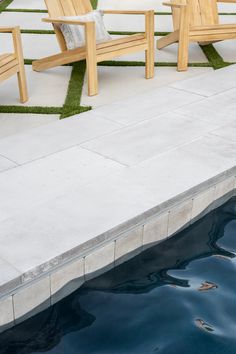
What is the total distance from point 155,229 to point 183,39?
3049 mm

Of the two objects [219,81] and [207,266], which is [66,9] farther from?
[207,266]

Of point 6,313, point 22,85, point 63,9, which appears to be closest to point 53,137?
point 22,85

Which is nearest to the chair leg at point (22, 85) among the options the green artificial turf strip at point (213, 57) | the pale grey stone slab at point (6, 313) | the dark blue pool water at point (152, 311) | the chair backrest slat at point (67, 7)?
the chair backrest slat at point (67, 7)

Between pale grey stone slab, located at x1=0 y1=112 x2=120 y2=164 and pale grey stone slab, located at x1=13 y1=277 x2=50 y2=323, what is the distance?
132cm

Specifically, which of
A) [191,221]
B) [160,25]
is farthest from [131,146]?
[160,25]

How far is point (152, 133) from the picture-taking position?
4484mm

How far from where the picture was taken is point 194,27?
6.02m

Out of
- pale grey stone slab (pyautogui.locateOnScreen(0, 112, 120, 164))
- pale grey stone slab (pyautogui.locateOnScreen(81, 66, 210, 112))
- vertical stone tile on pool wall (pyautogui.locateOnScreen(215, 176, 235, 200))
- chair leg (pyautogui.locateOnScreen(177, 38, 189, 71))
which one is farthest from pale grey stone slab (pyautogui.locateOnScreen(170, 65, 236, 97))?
vertical stone tile on pool wall (pyautogui.locateOnScreen(215, 176, 235, 200))

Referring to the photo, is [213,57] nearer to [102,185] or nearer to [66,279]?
[102,185]

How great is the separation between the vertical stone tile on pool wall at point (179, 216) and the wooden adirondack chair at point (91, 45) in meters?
2.09

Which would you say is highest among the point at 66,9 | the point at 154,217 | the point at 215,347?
the point at 66,9

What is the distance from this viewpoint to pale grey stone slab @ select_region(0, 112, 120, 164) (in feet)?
13.7

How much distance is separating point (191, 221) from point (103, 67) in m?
2.94

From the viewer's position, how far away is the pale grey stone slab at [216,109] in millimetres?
4738
